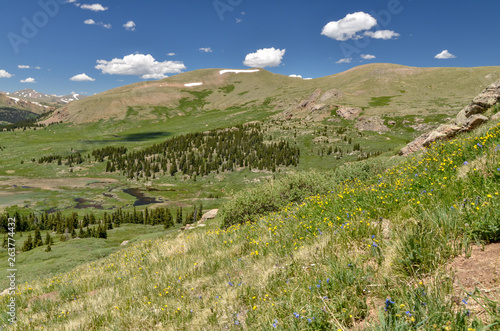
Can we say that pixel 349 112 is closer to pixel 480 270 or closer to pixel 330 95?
pixel 330 95

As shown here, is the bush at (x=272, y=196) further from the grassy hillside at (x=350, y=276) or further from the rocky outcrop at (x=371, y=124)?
the rocky outcrop at (x=371, y=124)

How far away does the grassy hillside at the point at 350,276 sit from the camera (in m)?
2.79

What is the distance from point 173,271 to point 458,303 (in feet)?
21.4

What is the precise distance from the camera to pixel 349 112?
99.4 meters

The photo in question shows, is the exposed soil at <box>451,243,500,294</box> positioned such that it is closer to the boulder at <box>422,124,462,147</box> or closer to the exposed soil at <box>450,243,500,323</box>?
the exposed soil at <box>450,243,500,323</box>

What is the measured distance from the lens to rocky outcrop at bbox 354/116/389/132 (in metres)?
84.9

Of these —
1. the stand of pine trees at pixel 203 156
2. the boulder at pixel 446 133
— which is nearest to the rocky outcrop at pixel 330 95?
the stand of pine trees at pixel 203 156

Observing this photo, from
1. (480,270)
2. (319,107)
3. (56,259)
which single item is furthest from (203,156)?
(480,270)

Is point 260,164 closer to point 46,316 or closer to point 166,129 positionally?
point 46,316

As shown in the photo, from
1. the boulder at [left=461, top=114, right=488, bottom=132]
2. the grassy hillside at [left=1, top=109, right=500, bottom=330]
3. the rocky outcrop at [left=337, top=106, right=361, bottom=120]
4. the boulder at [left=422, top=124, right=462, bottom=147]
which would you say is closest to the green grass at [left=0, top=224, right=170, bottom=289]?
the grassy hillside at [left=1, top=109, right=500, bottom=330]

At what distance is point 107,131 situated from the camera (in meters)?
188

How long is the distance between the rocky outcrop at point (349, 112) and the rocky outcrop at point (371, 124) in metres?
4.62

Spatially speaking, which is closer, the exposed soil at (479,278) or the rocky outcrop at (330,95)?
the exposed soil at (479,278)

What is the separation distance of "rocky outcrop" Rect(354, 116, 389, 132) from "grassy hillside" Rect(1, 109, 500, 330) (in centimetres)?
8711
